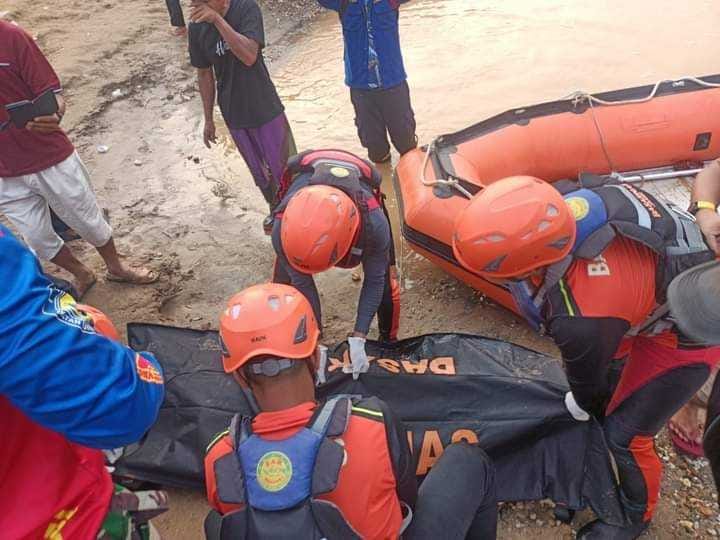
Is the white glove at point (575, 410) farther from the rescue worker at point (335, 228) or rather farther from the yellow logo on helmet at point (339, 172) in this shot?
the yellow logo on helmet at point (339, 172)

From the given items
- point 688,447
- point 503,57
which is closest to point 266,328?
point 688,447

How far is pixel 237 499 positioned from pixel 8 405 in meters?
0.58

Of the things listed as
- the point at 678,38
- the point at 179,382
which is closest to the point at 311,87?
the point at 678,38

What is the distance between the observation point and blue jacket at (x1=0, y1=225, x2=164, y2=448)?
1.09 m

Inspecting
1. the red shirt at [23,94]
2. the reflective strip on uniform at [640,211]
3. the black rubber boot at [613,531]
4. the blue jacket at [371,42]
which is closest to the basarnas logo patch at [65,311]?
the reflective strip on uniform at [640,211]

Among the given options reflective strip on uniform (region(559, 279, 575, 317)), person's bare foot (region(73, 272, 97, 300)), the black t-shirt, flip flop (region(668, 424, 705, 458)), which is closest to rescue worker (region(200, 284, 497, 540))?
reflective strip on uniform (region(559, 279, 575, 317))

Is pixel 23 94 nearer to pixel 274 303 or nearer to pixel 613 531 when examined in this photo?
pixel 274 303

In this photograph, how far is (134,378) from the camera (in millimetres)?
1285

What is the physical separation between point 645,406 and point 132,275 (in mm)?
3218

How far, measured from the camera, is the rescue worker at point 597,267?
1909 mm

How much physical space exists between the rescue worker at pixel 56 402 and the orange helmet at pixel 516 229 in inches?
42.4

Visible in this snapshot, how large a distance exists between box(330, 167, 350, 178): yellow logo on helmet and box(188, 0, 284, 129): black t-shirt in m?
1.32

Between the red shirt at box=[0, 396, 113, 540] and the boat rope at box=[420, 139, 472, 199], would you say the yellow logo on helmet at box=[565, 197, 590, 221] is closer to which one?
the boat rope at box=[420, 139, 472, 199]

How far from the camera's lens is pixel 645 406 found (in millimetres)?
2152
